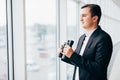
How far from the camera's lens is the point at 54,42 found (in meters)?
3.60

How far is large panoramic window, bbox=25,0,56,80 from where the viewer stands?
2619mm

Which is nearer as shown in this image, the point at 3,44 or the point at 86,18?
the point at 86,18

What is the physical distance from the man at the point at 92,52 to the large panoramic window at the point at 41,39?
960mm

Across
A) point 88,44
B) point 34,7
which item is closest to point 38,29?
point 34,7

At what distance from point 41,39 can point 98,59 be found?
5.09 feet

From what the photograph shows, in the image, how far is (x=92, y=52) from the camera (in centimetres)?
163

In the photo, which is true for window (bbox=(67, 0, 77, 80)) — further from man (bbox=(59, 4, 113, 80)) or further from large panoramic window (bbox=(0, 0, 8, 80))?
man (bbox=(59, 4, 113, 80))

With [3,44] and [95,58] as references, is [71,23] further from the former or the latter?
[95,58]

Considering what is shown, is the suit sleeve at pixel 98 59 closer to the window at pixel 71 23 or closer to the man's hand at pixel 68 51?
the man's hand at pixel 68 51

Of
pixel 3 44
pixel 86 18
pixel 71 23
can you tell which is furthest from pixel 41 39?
pixel 86 18

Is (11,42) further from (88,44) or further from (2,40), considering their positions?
(88,44)

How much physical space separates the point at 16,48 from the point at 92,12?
1.01 m

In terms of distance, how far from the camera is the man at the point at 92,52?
1575mm

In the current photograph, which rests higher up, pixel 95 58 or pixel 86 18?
pixel 86 18
